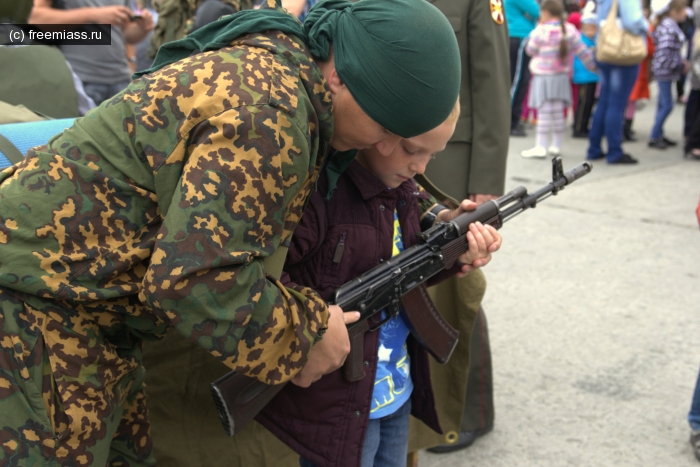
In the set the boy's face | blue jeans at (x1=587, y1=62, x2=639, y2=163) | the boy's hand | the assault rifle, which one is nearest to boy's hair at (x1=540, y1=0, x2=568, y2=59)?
blue jeans at (x1=587, y1=62, x2=639, y2=163)

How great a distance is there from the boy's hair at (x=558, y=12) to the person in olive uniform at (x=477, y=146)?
17.2ft

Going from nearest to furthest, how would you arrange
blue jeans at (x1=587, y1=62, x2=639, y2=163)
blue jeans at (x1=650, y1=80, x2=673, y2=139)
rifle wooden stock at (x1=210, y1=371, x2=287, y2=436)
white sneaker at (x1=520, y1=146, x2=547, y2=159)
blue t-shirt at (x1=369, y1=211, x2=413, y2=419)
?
rifle wooden stock at (x1=210, y1=371, x2=287, y2=436), blue t-shirt at (x1=369, y1=211, x2=413, y2=419), blue jeans at (x1=587, y1=62, x2=639, y2=163), white sneaker at (x1=520, y1=146, x2=547, y2=159), blue jeans at (x1=650, y1=80, x2=673, y2=139)

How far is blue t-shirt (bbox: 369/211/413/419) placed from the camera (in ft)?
6.12

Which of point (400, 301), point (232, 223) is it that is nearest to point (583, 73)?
point (400, 301)

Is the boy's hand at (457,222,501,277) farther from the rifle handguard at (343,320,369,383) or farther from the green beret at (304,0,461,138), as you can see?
the green beret at (304,0,461,138)

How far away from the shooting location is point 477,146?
9.32 feet

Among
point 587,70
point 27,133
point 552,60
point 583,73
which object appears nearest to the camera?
point 27,133

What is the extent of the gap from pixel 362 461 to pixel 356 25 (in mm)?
1094

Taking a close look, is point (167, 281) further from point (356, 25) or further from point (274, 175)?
point (356, 25)

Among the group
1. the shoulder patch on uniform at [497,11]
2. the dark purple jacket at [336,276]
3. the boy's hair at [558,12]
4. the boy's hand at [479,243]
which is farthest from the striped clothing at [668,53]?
the dark purple jacket at [336,276]

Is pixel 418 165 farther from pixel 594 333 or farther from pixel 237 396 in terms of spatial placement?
pixel 594 333

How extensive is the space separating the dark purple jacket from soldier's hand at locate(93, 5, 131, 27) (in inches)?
91.4

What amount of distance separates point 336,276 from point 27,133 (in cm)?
89

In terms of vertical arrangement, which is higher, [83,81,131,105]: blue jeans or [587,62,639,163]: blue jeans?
[83,81,131,105]: blue jeans
